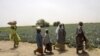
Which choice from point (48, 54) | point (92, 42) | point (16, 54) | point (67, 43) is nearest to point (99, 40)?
point (92, 42)

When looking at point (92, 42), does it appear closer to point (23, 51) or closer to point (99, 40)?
point (99, 40)

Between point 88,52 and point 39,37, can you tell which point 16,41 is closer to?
point 39,37

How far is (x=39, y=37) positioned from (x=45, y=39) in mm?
734

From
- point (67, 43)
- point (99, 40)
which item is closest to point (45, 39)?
point (67, 43)

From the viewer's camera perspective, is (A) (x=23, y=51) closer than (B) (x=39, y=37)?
No

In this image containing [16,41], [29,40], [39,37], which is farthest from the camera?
[29,40]

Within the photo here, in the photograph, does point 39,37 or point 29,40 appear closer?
point 39,37

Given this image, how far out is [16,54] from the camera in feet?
62.5

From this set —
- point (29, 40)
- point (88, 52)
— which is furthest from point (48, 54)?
point (29, 40)

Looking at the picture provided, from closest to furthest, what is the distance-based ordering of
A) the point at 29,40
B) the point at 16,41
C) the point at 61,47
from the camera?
the point at 61,47, the point at 16,41, the point at 29,40

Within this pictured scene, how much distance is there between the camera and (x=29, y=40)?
24938 mm

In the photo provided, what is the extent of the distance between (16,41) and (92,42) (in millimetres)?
5395

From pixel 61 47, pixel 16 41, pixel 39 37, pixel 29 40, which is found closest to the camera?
pixel 39 37

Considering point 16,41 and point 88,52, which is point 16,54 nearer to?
point 16,41
